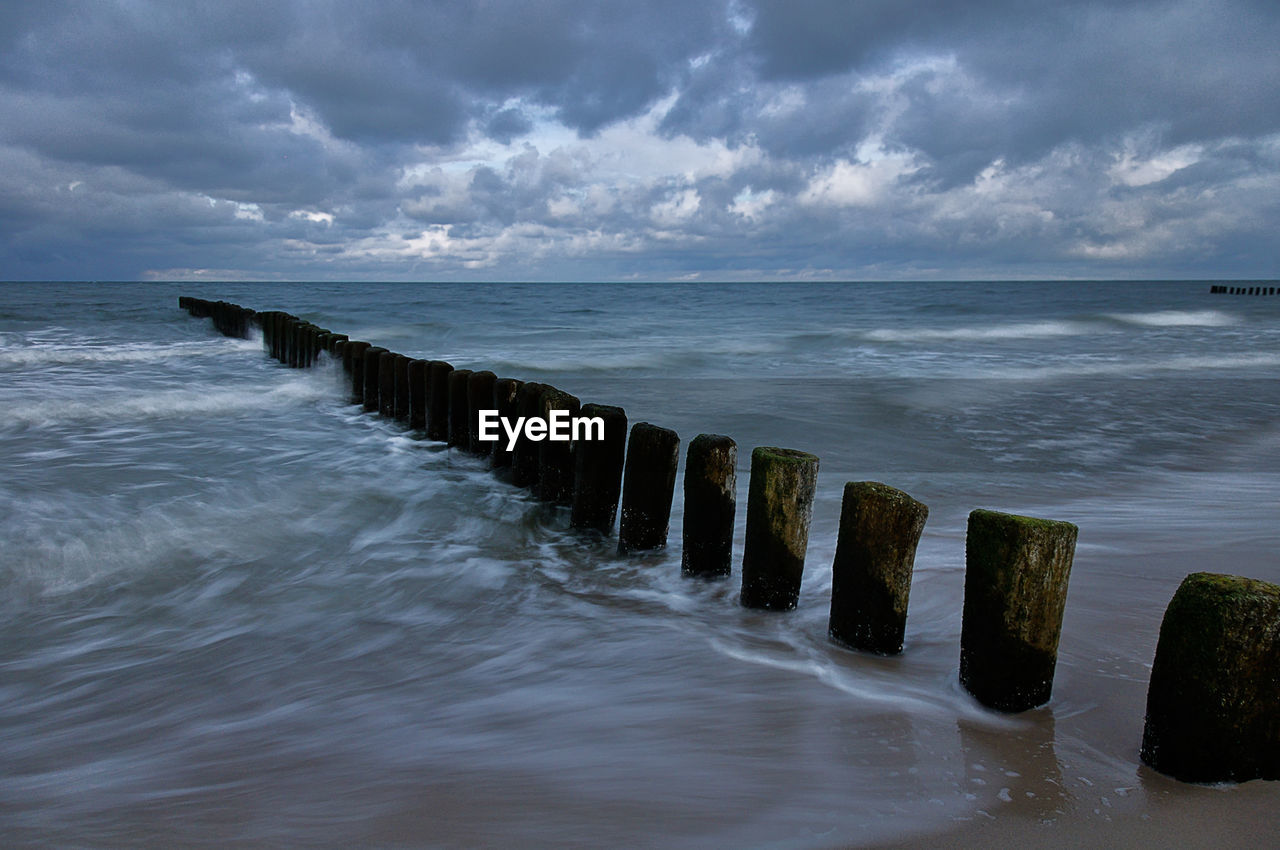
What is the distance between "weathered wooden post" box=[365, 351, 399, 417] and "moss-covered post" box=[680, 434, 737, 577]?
18.0 ft

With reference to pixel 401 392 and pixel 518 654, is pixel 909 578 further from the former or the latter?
pixel 401 392

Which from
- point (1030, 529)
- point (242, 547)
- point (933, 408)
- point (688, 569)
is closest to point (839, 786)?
point (1030, 529)

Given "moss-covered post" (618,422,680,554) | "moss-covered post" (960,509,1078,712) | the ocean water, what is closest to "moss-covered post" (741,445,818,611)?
the ocean water

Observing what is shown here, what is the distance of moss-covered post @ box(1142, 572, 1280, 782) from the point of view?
1.95m

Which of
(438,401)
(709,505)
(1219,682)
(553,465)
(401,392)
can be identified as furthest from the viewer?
(401,392)

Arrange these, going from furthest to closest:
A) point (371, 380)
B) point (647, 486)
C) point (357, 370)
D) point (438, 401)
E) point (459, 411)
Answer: point (357, 370), point (371, 380), point (438, 401), point (459, 411), point (647, 486)

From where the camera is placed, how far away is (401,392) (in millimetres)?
8453

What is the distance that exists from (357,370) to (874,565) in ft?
26.9

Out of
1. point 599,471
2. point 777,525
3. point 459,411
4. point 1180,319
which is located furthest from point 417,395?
point 1180,319

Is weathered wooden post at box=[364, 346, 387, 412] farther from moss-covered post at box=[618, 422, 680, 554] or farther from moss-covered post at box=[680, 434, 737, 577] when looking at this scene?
moss-covered post at box=[680, 434, 737, 577]

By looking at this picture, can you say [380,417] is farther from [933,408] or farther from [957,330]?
[957,330]

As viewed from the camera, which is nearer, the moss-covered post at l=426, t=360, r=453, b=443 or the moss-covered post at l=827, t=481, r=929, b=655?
the moss-covered post at l=827, t=481, r=929, b=655

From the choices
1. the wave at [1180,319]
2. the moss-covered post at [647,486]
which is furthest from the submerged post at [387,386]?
the wave at [1180,319]

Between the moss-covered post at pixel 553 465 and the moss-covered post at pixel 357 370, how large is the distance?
16.3 feet
